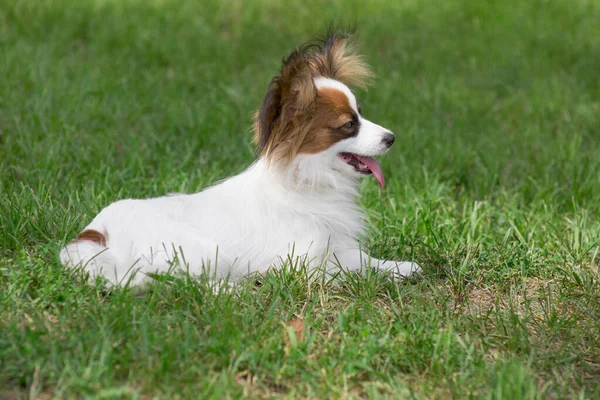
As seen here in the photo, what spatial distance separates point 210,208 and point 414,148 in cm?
265

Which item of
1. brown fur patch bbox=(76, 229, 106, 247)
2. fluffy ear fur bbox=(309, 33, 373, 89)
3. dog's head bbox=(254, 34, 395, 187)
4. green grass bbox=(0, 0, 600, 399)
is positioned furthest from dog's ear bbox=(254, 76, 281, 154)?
brown fur patch bbox=(76, 229, 106, 247)

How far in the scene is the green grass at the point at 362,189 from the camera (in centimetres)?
295

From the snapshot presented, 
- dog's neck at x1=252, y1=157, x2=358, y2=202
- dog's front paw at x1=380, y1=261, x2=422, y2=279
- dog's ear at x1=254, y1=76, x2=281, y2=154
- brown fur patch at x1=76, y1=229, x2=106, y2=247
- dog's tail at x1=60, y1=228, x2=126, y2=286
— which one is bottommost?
dog's tail at x1=60, y1=228, x2=126, y2=286

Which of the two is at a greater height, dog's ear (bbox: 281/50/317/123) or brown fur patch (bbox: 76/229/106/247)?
dog's ear (bbox: 281/50/317/123)

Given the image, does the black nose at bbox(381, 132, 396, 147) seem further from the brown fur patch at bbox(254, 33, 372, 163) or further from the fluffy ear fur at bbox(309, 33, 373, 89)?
the fluffy ear fur at bbox(309, 33, 373, 89)

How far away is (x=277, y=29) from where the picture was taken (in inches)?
345

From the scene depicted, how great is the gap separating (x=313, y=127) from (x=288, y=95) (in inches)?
7.5

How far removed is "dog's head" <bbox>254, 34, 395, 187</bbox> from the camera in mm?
3584

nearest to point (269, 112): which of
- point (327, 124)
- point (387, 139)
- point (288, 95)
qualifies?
point (288, 95)

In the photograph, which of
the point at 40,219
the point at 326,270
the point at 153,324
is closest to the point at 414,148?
the point at 326,270

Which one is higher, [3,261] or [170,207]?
[170,207]

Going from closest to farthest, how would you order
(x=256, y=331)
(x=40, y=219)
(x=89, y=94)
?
(x=256, y=331)
(x=40, y=219)
(x=89, y=94)

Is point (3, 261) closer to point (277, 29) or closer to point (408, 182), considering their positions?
point (408, 182)

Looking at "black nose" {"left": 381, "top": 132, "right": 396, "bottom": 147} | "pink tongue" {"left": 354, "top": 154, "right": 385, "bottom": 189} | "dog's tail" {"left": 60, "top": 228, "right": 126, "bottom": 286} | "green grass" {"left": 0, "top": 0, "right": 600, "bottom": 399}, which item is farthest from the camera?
"pink tongue" {"left": 354, "top": 154, "right": 385, "bottom": 189}
